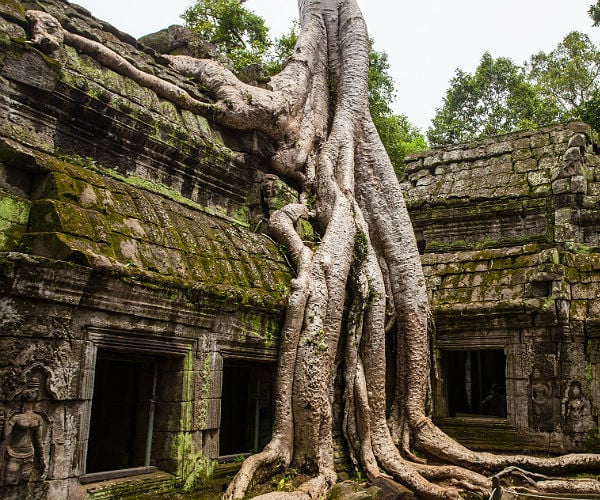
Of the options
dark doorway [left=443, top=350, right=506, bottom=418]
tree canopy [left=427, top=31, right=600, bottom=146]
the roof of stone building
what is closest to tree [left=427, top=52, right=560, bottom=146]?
tree canopy [left=427, top=31, right=600, bottom=146]

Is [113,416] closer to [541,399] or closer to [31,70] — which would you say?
[31,70]

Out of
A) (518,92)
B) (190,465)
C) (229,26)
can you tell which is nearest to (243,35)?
(229,26)

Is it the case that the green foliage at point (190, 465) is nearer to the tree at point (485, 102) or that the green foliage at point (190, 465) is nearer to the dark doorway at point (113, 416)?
the dark doorway at point (113, 416)

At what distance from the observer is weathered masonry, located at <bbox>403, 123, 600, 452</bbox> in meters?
7.46

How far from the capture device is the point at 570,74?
71.6 ft

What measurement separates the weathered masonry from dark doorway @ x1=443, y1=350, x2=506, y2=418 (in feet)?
0.16

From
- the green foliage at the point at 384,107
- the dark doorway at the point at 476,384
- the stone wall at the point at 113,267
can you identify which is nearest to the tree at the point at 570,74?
the green foliage at the point at 384,107

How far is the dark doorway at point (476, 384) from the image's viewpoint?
33.3 feet

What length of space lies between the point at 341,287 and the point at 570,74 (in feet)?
61.2

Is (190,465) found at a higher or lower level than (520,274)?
lower

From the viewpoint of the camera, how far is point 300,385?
5.84 meters

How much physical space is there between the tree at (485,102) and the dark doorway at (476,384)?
485 inches

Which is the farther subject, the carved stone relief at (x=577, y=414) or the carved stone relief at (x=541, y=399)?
the carved stone relief at (x=541, y=399)

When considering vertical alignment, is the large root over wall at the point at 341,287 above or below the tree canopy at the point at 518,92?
below
